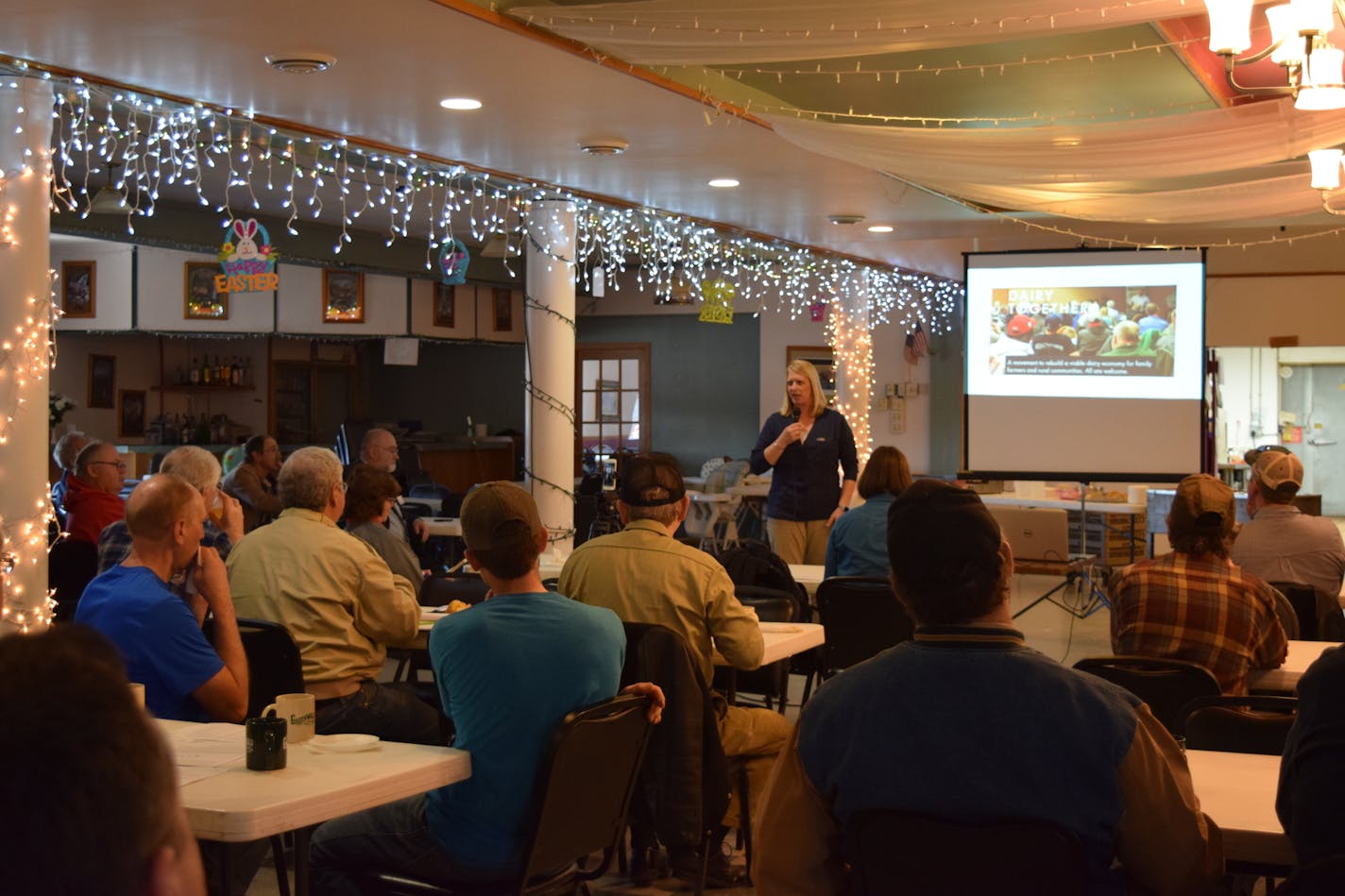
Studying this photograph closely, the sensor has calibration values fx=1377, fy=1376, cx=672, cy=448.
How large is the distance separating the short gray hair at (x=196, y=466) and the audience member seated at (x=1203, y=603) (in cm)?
322

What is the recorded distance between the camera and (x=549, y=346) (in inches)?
363

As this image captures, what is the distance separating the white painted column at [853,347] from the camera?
44.9ft

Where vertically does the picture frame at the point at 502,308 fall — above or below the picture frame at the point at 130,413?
above

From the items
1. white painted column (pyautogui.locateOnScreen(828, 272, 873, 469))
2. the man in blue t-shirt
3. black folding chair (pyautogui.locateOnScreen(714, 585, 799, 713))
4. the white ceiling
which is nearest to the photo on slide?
the white ceiling

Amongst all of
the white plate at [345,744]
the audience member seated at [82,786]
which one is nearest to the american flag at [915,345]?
the white plate at [345,744]

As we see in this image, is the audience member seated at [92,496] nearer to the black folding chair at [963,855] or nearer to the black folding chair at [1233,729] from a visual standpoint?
the black folding chair at [1233,729]

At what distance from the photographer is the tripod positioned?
9.45 m

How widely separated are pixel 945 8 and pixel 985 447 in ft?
15.3

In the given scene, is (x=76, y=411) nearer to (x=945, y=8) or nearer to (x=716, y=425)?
(x=716, y=425)

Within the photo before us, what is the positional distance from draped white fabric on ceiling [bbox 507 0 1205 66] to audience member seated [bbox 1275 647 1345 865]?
299 centimetres

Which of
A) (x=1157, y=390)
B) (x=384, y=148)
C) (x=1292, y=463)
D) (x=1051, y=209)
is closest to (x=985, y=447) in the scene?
(x=1157, y=390)

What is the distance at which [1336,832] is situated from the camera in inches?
84.3

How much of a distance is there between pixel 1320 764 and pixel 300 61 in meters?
4.79

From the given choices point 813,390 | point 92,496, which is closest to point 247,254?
point 92,496
